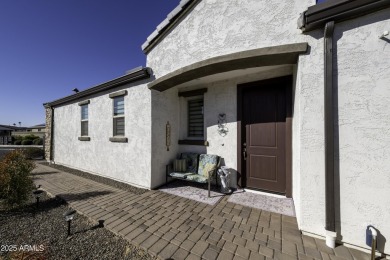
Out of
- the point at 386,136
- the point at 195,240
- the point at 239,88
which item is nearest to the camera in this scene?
the point at 386,136

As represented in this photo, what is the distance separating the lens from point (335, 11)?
236 centimetres

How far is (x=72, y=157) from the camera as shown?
7.77 metres

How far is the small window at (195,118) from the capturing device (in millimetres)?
5492

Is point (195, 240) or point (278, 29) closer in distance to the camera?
point (195, 240)

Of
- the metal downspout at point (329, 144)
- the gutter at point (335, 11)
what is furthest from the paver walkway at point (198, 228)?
the gutter at point (335, 11)

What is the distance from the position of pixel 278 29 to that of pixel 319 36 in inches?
25.2

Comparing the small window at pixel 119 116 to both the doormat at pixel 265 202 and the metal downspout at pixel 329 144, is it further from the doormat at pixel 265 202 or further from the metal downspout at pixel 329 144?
the metal downspout at pixel 329 144

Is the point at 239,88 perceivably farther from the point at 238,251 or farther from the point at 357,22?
the point at 238,251

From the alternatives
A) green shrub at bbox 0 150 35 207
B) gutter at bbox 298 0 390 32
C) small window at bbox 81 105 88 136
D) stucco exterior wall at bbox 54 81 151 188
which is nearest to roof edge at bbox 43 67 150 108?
stucco exterior wall at bbox 54 81 151 188

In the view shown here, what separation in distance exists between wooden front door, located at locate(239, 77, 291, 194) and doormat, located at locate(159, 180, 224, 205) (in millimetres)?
1033

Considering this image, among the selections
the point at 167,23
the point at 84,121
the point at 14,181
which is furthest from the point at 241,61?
the point at 84,121

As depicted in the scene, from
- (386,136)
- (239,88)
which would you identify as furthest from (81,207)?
(386,136)

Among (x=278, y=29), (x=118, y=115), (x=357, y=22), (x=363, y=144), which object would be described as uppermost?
(x=278, y=29)

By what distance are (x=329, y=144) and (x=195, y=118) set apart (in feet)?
12.5
